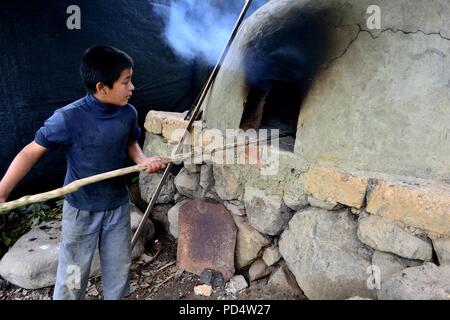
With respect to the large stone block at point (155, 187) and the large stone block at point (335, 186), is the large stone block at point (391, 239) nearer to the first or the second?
the large stone block at point (335, 186)

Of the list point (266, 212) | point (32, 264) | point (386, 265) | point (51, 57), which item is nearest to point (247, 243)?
point (266, 212)

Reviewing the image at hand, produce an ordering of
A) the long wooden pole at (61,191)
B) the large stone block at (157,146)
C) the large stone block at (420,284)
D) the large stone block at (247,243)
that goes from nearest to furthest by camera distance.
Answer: the long wooden pole at (61,191), the large stone block at (420,284), the large stone block at (247,243), the large stone block at (157,146)

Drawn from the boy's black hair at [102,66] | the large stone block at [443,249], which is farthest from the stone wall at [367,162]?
the boy's black hair at [102,66]

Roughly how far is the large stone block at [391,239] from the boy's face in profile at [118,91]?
1803 millimetres

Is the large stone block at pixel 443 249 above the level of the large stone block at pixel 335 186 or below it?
below

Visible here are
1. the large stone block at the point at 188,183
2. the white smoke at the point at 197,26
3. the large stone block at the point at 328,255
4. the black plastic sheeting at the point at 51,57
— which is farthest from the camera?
the white smoke at the point at 197,26

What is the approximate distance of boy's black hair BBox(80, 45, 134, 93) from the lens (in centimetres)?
195

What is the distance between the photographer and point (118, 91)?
6.57 ft

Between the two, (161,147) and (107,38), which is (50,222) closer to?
(161,147)

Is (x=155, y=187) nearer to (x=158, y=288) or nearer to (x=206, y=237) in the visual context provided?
(x=206, y=237)

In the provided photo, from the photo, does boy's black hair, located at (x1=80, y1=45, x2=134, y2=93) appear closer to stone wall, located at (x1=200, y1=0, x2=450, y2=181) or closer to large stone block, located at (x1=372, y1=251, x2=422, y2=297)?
Answer: stone wall, located at (x1=200, y1=0, x2=450, y2=181)

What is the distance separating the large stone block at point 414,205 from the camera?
6.74ft

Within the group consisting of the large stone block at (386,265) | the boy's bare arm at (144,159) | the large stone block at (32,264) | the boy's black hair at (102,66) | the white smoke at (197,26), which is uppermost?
the white smoke at (197,26)
